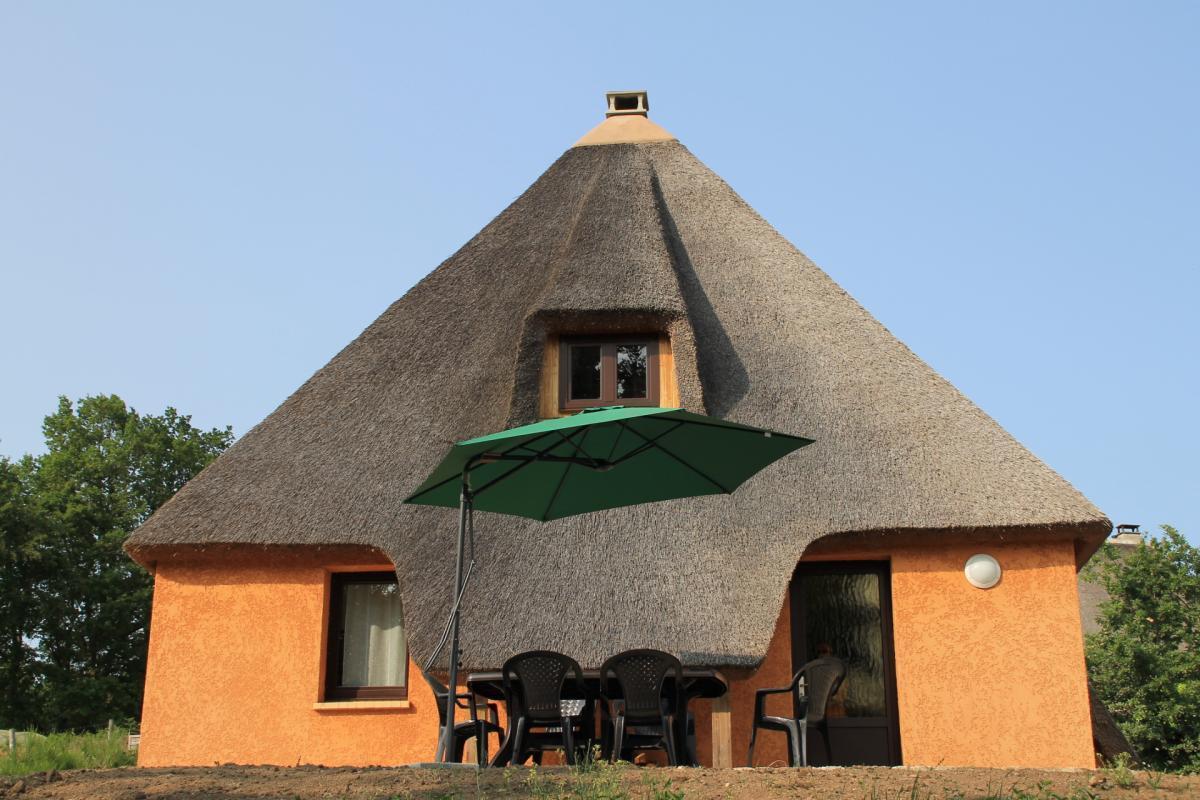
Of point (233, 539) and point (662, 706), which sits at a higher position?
point (233, 539)

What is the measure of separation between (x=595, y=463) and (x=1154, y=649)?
22.3 meters

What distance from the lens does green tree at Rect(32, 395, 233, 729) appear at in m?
29.2

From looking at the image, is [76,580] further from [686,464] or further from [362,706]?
[686,464]

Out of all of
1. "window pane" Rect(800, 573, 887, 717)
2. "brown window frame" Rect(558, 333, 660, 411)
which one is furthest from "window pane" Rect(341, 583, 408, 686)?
"window pane" Rect(800, 573, 887, 717)

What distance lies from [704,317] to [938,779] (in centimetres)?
635

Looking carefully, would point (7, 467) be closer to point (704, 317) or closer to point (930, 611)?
point (704, 317)

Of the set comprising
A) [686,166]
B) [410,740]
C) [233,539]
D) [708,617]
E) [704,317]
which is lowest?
[410,740]

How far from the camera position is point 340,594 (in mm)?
10211

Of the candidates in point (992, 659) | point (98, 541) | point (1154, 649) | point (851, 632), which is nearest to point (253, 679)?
point (851, 632)

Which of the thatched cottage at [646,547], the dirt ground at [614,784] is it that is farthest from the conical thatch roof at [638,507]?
the dirt ground at [614,784]

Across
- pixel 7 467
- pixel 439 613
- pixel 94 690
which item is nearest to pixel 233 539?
pixel 439 613

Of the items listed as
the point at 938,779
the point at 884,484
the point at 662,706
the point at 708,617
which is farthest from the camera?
the point at 884,484

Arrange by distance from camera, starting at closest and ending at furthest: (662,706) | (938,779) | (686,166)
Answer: (938,779), (662,706), (686,166)

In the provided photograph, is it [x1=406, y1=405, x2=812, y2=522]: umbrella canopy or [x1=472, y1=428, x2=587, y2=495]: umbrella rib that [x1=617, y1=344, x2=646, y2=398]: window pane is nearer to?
[x1=406, y1=405, x2=812, y2=522]: umbrella canopy
